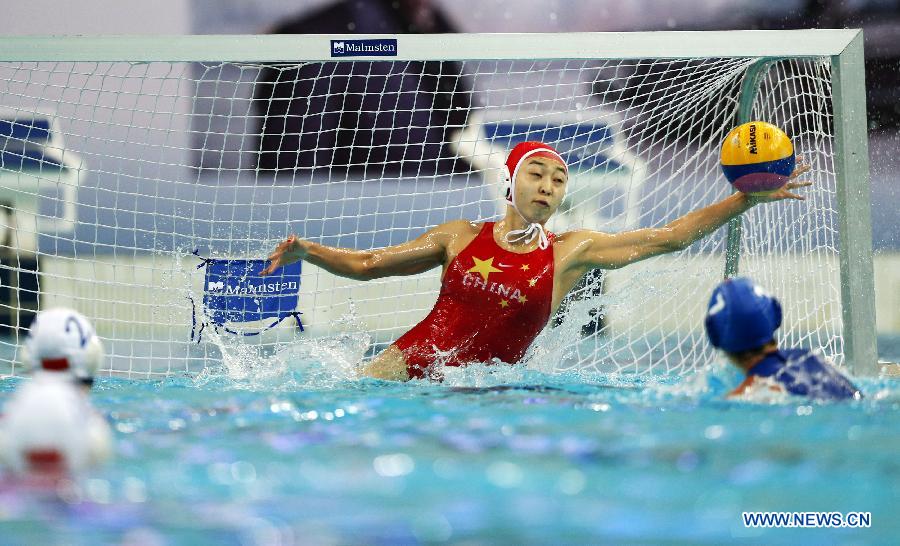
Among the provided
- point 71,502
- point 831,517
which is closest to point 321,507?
point 71,502

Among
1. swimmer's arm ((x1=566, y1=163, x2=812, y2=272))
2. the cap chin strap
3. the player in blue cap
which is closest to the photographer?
the player in blue cap

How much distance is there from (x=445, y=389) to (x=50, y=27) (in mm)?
7222

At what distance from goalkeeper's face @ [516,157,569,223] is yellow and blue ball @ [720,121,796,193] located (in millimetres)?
753

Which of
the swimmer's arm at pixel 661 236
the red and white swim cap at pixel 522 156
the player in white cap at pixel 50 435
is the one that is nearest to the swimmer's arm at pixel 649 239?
the swimmer's arm at pixel 661 236

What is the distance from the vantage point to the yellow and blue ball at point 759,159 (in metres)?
4.34

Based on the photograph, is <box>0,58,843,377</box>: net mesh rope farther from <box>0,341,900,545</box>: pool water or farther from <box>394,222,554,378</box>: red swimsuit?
<box>0,341,900,545</box>: pool water

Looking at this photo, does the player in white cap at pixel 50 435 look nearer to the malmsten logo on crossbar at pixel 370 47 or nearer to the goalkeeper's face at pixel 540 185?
the goalkeeper's face at pixel 540 185

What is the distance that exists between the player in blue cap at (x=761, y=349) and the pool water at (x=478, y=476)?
0.08 meters

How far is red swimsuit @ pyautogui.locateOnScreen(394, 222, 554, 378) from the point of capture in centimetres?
460

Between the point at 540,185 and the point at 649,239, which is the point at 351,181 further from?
the point at 649,239

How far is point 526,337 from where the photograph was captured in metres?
4.67

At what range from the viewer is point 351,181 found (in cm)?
602

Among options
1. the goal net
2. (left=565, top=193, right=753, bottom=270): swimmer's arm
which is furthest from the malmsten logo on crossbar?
(left=565, top=193, right=753, bottom=270): swimmer's arm

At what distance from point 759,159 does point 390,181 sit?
441cm
